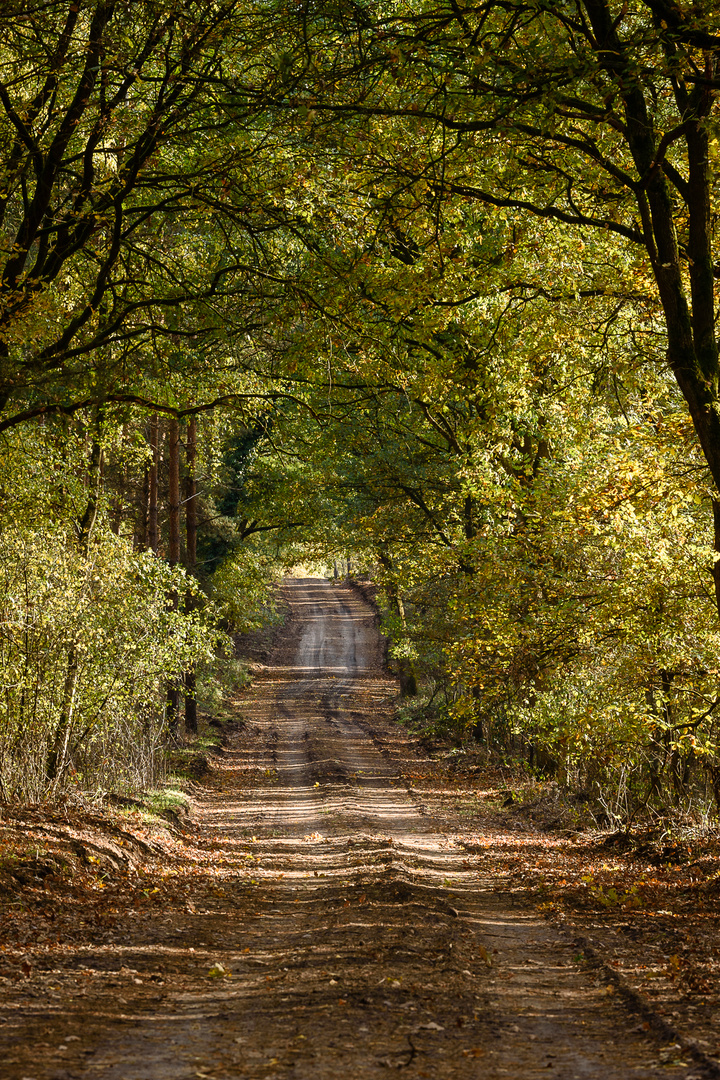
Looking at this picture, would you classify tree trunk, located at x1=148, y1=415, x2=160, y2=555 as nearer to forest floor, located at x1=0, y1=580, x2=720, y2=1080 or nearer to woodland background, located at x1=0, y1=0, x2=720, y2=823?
woodland background, located at x1=0, y1=0, x2=720, y2=823

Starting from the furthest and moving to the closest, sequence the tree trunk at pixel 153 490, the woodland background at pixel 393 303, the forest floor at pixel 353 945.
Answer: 1. the tree trunk at pixel 153 490
2. the woodland background at pixel 393 303
3. the forest floor at pixel 353 945

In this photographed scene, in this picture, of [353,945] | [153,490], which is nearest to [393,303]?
[353,945]

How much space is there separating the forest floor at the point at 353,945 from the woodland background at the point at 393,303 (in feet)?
4.84

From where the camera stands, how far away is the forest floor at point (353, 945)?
4.84 metres

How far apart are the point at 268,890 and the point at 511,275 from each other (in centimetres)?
777

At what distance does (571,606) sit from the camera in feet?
35.7

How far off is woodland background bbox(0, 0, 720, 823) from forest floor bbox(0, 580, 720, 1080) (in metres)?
1.48

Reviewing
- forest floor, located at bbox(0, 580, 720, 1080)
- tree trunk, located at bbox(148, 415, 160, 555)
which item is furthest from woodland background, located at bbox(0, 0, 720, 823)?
tree trunk, located at bbox(148, 415, 160, 555)

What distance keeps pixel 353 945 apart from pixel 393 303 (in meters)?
6.87

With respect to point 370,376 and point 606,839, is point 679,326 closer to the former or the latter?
point 370,376

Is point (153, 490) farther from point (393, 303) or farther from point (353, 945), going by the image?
point (353, 945)

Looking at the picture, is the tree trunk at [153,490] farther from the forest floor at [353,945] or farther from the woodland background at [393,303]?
the forest floor at [353,945]

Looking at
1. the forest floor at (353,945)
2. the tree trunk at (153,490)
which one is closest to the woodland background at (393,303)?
the forest floor at (353,945)

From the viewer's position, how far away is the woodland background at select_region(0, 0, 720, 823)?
25.7 ft
